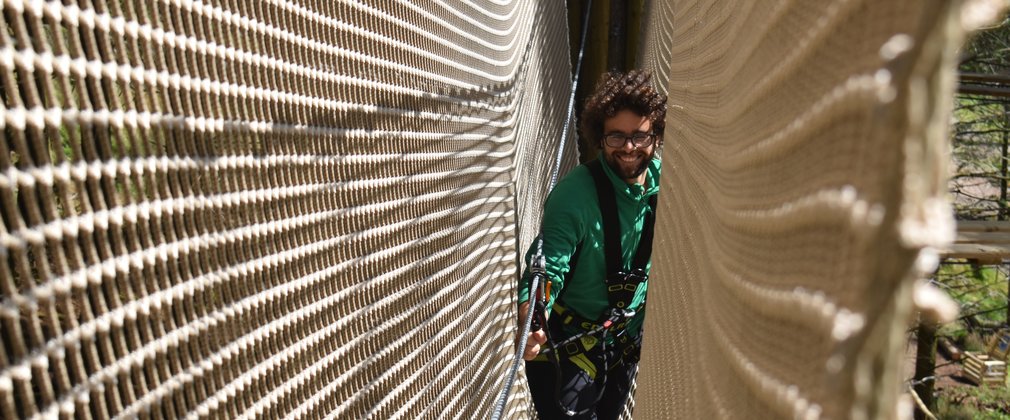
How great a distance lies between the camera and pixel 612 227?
1.49 m

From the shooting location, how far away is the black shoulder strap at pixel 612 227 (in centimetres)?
Answer: 149

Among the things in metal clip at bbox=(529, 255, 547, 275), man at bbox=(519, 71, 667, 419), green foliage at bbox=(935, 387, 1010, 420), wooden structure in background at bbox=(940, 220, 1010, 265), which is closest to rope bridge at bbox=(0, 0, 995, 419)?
metal clip at bbox=(529, 255, 547, 275)

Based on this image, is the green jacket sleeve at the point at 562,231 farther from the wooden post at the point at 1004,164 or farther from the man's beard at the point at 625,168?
the wooden post at the point at 1004,164

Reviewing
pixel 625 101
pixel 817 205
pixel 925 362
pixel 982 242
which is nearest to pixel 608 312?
pixel 625 101

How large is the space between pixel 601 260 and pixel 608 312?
92mm

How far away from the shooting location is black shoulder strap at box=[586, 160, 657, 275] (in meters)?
1.49

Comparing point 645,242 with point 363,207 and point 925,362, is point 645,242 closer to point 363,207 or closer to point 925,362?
point 363,207

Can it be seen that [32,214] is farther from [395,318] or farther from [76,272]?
[395,318]

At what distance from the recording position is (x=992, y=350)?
5.36 m

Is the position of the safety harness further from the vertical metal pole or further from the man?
the vertical metal pole

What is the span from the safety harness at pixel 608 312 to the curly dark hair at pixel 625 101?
4.7 inches

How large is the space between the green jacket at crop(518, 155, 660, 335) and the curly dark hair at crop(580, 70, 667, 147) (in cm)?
9

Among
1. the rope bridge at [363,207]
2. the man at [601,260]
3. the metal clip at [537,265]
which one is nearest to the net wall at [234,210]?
the rope bridge at [363,207]

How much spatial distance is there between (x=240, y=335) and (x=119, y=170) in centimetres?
17
